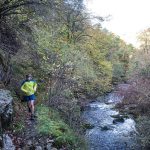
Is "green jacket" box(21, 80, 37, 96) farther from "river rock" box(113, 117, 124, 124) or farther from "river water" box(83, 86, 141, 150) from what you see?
"river rock" box(113, 117, 124, 124)

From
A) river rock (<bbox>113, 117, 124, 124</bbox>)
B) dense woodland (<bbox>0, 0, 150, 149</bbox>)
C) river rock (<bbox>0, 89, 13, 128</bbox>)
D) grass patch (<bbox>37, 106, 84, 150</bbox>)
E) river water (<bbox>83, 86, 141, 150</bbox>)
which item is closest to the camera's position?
river rock (<bbox>0, 89, 13, 128</bbox>)

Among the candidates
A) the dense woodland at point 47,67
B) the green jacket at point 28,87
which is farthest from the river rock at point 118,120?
the green jacket at point 28,87

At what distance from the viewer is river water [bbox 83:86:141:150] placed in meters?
15.1

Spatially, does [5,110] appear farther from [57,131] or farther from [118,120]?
[118,120]

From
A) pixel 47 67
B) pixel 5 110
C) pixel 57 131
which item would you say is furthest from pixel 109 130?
pixel 5 110

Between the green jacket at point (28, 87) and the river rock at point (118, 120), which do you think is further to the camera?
the river rock at point (118, 120)

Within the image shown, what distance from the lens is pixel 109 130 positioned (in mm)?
18547

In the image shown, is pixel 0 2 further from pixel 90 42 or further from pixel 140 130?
pixel 90 42

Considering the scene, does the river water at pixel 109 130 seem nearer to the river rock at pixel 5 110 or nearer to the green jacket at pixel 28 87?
the green jacket at pixel 28 87

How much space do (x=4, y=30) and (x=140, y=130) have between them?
8.39 meters

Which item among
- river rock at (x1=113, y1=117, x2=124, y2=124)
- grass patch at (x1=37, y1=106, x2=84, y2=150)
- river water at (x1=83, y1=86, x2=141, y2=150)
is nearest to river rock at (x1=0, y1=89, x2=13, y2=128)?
grass patch at (x1=37, y1=106, x2=84, y2=150)

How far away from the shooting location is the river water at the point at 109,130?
15.1m

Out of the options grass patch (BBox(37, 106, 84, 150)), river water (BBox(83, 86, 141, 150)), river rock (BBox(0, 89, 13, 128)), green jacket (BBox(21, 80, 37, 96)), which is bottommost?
river water (BBox(83, 86, 141, 150))

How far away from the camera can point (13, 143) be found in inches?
366
